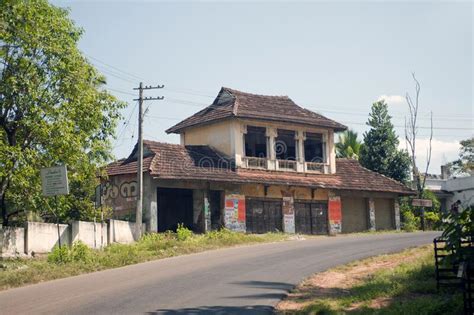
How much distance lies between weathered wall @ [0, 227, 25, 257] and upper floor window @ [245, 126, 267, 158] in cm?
A: 1623

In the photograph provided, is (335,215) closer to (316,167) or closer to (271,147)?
(316,167)

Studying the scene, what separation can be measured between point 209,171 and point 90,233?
8.30 meters

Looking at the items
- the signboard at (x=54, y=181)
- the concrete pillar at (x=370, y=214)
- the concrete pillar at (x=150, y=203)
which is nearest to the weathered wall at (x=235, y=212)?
the concrete pillar at (x=150, y=203)

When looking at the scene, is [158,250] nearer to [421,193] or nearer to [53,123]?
[53,123]

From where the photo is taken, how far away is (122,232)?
86.5 ft

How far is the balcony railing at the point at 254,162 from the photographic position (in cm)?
3278

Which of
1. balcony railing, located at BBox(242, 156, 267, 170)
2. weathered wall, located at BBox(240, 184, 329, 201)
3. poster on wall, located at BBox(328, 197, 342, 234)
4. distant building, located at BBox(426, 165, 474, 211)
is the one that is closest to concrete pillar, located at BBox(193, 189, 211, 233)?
weathered wall, located at BBox(240, 184, 329, 201)

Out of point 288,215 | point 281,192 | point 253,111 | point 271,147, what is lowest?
point 288,215

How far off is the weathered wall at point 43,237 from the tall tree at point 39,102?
0.69m

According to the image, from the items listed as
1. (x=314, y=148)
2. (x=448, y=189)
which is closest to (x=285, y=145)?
(x=314, y=148)

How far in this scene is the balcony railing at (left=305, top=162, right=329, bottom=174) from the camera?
3544 centimetres

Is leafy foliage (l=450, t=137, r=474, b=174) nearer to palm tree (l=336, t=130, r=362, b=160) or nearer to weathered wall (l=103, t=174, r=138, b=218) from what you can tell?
palm tree (l=336, t=130, r=362, b=160)

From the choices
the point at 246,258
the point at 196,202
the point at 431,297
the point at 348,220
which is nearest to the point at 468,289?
the point at 431,297

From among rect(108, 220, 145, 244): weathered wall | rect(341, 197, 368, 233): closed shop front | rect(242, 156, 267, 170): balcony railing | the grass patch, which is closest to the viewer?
the grass patch
